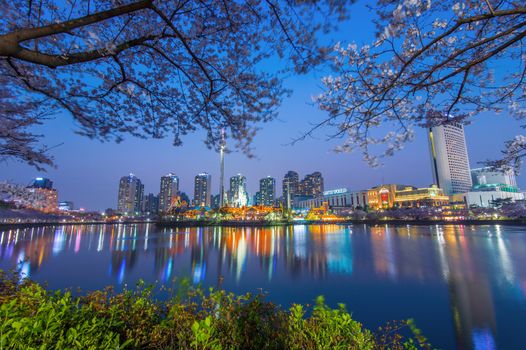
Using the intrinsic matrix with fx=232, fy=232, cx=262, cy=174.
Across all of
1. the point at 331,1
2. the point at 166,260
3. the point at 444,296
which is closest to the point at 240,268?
the point at 166,260

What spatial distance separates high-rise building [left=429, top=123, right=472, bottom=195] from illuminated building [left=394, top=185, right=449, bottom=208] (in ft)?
32.8

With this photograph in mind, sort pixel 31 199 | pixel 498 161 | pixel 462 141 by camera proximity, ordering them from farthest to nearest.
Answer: pixel 462 141, pixel 31 199, pixel 498 161

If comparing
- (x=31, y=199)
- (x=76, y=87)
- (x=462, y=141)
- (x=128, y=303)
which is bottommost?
(x=128, y=303)

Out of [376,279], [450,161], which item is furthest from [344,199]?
[376,279]

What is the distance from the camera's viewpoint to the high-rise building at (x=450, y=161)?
110938mm

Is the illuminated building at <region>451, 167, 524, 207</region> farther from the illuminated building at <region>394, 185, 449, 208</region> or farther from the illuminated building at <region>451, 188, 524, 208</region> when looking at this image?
the illuminated building at <region>394, 185, 449, 208</region>

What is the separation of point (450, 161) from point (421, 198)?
33.9 meters

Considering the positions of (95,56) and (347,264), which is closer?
(95,56)

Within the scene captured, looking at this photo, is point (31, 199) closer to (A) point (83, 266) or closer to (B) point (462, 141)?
(A) point (83, 266)

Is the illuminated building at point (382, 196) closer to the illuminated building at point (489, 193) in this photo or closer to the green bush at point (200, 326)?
the illuminated building at point (489, 193)

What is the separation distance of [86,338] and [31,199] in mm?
13472

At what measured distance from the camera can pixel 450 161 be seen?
11612cm

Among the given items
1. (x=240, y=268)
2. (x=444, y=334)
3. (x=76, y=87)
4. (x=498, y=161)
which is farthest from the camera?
(x=240, y=268)

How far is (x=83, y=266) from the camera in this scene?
1780 centimetres
